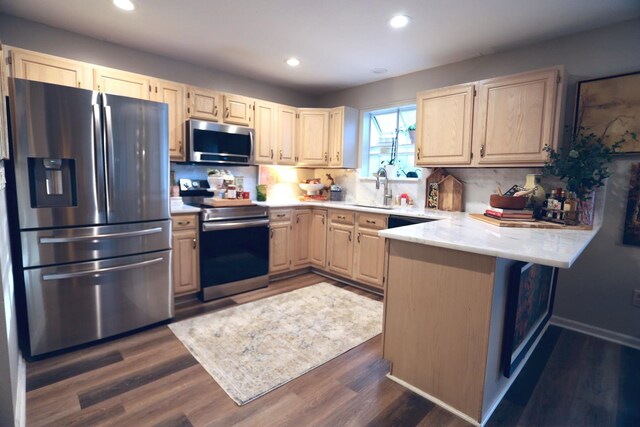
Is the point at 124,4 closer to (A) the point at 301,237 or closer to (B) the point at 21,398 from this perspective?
(B) the point at 21,398

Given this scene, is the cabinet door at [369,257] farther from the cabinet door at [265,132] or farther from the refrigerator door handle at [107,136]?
the refrigerator door handle at [107,136]

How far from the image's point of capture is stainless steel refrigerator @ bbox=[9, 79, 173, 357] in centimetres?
201

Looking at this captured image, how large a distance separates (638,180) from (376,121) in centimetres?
267

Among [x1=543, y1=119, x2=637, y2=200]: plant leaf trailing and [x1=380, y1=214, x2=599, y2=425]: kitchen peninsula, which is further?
[x1=543, y1=119, x2=637, y2=200]: plant leaf trailing

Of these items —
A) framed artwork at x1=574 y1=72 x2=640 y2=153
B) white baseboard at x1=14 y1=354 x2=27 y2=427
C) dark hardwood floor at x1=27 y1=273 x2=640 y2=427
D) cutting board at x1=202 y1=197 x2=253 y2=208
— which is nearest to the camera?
white baseboard at x1=14 y1=354 x2=27 y2=427

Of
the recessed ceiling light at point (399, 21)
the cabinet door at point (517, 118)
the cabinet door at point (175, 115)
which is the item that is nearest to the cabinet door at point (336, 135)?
the recessed ceiling light at point (399, 21)

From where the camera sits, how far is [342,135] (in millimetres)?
4074

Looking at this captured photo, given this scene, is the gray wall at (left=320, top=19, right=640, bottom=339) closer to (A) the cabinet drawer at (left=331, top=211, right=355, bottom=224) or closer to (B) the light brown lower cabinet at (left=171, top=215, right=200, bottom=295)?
(A) the cabinet drawer at (left=331, top=211, right=355, bottom=224)

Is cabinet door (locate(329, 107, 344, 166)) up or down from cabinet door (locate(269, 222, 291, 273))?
up

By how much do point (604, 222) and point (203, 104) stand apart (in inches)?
148

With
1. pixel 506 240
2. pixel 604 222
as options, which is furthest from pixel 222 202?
pixel 604 222

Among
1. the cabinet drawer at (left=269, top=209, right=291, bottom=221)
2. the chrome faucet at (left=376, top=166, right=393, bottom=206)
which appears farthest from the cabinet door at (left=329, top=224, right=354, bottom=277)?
the chrome faucet at (left=376, top=166, right=393, bottom=206)

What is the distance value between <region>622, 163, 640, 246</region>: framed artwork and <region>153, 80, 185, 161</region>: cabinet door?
3.85 m

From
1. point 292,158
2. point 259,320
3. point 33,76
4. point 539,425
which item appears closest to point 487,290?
point 539,425
